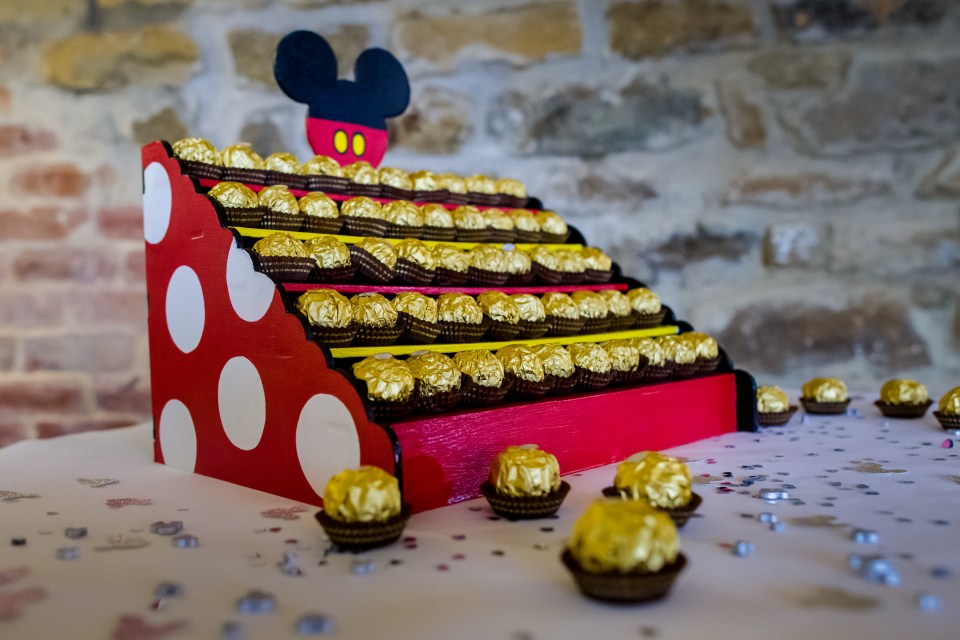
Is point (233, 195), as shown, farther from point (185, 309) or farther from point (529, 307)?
point (529, 307)

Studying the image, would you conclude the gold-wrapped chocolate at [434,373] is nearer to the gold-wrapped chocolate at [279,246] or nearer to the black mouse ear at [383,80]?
the gold-wrapped chocolate at [279,246]

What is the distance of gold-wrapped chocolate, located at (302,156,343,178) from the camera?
1.45 m

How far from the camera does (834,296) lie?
2.22 m

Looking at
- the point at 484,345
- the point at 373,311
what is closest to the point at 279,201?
the point at 373,311

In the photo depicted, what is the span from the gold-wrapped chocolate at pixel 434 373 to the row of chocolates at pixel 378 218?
0.35 metres

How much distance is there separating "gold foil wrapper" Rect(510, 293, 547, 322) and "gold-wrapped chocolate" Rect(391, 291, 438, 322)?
0.17 m

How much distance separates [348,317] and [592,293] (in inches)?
22.1

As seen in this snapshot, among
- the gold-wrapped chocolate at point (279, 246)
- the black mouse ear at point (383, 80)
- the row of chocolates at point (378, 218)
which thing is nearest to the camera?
the gold-wrapped chocolate at point (279, 246)

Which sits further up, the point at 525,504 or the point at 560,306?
the point at 560,306

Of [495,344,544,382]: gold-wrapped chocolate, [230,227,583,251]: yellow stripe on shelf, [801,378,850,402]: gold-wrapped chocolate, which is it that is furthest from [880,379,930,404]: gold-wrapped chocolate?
[495,344,544,382]: gold-wrapped chocolate

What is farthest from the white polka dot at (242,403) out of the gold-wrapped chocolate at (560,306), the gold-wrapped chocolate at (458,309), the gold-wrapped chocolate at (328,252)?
the gold-wrapped chocolate at (560,306)

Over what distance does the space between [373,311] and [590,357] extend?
0.35m

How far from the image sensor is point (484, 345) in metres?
1.29

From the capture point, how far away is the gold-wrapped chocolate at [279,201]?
1.28m
